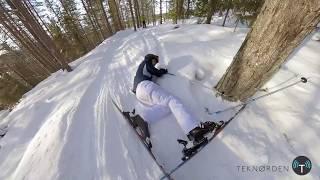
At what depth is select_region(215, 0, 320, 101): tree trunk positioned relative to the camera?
2262 millimetres

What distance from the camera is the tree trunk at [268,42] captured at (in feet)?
7.42

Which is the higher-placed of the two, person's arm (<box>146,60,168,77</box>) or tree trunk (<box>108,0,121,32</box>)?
person's arm (<box>146,60,168,77</box>)

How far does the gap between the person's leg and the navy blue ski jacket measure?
1.79 ft

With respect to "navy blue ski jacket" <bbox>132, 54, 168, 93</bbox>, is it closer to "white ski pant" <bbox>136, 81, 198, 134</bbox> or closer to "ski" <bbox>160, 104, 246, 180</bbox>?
"white ski pant" <bbox>136, 81, 198, 134</bbox>

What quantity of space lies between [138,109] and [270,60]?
2662mm

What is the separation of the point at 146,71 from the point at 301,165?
3384 mm

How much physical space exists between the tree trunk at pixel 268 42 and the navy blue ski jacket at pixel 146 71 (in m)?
1.53

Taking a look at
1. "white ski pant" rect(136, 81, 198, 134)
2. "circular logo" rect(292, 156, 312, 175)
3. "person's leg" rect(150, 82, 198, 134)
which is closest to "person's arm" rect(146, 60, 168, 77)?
"white ski pant" rect(136, 81, 198, 134)

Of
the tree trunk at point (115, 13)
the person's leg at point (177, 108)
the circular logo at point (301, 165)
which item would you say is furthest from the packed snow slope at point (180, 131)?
the tree trunk at point (115, 13)

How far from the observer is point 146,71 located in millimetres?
4965

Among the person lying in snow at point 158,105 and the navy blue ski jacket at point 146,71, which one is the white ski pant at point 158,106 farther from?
the navy blue ski jacket at point 146,71

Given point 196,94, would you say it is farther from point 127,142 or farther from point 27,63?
point 27,63

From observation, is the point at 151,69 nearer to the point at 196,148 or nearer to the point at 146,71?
the point at 146,71

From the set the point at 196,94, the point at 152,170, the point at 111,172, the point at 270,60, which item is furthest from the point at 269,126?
the point at 111,172
